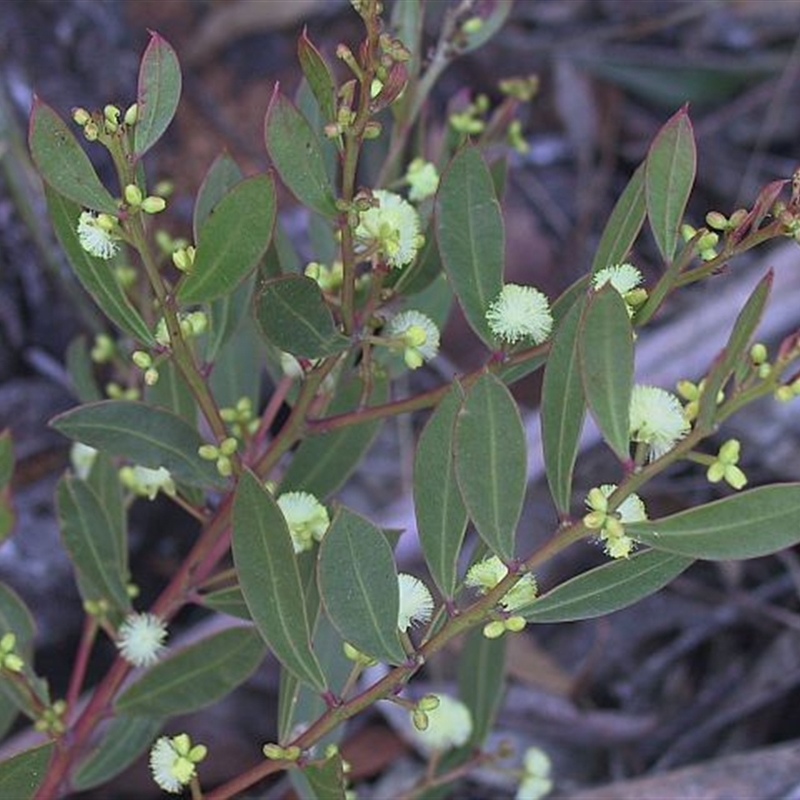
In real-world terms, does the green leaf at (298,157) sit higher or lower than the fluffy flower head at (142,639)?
higher

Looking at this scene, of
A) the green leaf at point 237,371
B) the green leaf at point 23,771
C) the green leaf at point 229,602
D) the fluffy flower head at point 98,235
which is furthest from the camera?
the green leaf at point 237,371

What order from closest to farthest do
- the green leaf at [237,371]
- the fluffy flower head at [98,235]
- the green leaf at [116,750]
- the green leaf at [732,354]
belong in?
the green leaf at [732,354] → the fluffy flower head at [98,235] → the green leaf at [116,750] → the green leaf at [237,371]

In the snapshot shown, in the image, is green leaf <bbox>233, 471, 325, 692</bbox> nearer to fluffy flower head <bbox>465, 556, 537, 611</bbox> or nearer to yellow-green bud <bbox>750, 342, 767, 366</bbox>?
fluffy flower head <bbox>465, 556, 537, 611</bbox>

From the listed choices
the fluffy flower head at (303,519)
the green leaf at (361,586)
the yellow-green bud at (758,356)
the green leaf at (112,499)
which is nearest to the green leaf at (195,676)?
the green leaf at (112,499)

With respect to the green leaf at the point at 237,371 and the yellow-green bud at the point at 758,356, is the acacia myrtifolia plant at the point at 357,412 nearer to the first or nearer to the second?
the yellow-green bud at the point at 758,356

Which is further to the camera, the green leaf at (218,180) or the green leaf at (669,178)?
the green leaf at (218,180)

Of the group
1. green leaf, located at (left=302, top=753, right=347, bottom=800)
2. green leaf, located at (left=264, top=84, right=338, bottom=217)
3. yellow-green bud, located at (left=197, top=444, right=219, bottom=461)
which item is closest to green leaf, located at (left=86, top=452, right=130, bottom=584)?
yellow-green bud, located at (left=197, top=444, right=219, bottom=461)

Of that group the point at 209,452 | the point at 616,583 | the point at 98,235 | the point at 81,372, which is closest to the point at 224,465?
the point at 209,452
